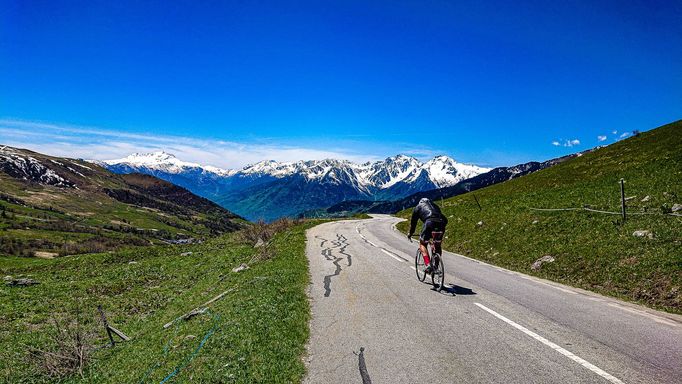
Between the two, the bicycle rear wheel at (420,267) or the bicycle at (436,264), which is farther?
the bicycle rear wheel at (420,267)

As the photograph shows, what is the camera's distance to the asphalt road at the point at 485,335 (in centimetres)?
743

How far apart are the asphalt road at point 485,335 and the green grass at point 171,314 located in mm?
1099

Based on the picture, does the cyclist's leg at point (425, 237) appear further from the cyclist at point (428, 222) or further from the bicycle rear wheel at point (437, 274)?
the bicycle rear wheel at point (437, 274)

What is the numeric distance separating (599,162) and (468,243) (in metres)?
52.2

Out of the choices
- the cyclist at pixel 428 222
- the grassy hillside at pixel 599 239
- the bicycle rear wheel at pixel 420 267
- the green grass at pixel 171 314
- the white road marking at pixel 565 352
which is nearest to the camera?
the white road marking at pixel 565 352

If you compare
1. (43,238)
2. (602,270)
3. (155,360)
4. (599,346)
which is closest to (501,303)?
(599,346)

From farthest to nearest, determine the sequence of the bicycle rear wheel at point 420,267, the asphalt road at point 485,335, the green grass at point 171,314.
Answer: the bicycle rear wheel at point 420,267 < the green grass at point 171,314 < the asphalt road at point 485,335

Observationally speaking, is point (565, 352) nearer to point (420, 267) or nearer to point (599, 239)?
point (420, 267)

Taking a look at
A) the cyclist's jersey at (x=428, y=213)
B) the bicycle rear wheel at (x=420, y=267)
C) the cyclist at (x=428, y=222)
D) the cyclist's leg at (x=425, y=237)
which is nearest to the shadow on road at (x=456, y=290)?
the cyclist at (x=428, y=222)

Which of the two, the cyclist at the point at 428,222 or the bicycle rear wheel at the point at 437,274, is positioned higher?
the cyclist at the point at 428,222

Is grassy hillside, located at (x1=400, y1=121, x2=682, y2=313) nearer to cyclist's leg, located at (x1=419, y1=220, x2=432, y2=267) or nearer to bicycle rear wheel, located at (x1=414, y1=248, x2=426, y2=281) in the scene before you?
bicycle rear wheel, located at (x1=414, y1=248, x2=426, y2=281)

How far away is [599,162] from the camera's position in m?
67.1

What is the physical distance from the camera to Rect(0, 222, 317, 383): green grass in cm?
877

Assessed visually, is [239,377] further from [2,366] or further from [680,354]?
[2,366]
